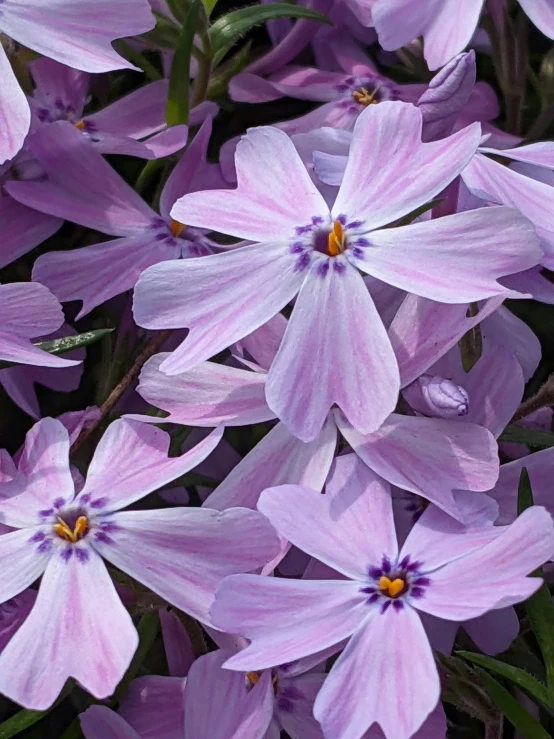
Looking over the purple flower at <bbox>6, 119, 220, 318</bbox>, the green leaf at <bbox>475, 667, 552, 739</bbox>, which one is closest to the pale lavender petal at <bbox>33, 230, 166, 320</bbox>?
the purple flower at <bbox>6, 119, 220, 318</bbox>

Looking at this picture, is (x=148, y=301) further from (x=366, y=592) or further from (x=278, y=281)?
(x=366, y=592)

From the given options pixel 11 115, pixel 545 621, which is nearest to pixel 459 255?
pixel 545 621

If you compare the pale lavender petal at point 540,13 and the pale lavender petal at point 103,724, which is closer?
the pale lavender petal at point 103,724

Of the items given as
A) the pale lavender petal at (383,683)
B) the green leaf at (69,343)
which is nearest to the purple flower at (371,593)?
the pale lavender petal at (383,683)

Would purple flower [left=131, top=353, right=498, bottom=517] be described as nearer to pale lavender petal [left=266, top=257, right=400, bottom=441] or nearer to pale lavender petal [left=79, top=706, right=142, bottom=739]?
pale lavender petal [left=266, top=257, right=400, bottom=441]

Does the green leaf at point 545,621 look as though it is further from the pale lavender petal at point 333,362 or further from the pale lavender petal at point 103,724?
the pale lavender petal at point 103,724

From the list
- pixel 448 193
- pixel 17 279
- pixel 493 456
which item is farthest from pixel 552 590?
pixel 17 279

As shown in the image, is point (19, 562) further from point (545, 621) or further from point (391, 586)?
point (545, 621)
